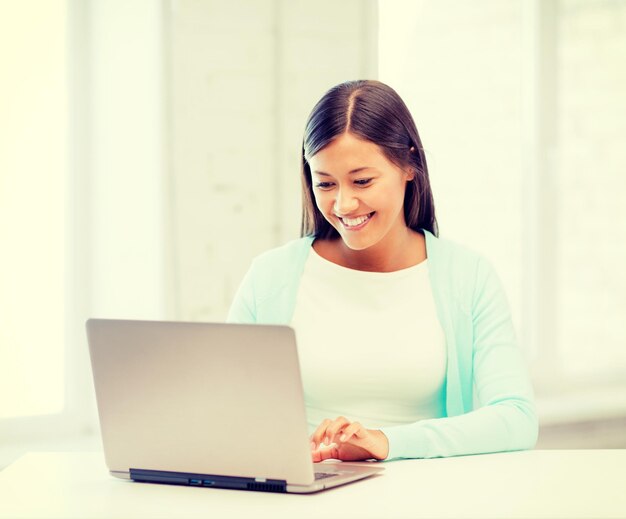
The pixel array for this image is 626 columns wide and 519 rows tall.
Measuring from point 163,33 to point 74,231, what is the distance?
1.83 feet

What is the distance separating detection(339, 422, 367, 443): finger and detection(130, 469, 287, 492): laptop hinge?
0.63ft

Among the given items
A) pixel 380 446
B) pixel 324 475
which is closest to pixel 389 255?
pixel 380 446

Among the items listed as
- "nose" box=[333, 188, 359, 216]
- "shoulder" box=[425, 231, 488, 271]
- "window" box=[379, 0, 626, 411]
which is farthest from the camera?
"window" box=[379, 0, 626, 411]

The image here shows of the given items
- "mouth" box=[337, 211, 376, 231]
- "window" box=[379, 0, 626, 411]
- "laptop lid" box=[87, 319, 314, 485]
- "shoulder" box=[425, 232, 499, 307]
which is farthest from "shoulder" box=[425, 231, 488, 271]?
"window" box=[379, 0, 626, 411]

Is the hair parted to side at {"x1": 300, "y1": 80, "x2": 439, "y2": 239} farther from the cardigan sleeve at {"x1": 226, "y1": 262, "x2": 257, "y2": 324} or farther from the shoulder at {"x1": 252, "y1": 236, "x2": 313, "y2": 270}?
the cardigan sleeve at {"x1": 226, "y1": 262, "x2": 257, "y2": 324}

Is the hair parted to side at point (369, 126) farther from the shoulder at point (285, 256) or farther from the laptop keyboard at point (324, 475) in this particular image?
the laptop keyboard at point (324, 475)

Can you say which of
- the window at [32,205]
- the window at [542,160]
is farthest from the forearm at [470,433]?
the window at [542,160]

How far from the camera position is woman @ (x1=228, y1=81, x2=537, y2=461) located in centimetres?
180

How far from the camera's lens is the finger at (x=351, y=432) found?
1472 millimetres

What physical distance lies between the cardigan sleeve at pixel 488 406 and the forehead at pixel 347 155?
31cm

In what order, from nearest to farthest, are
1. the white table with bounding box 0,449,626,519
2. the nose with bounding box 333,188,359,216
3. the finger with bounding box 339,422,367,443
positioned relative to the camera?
the white table with bounding box 0,449,626,519 < the finger with bounding box 339,422,367,443 < the nose with bounding box 333,188,359,216

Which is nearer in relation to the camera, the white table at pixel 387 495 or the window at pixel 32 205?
the white table at pixel 387 495

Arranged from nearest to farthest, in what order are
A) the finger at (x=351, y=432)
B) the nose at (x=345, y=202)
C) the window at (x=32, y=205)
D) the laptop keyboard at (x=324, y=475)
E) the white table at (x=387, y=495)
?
the white table at (x=387, y=495)
the laptop keyboard at (x=324, y=475)
the finger at (x=351, y=432)
the nose at (x=345, y=202)
the window at (x=32, y=205)

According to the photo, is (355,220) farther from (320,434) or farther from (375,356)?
(320,434)
